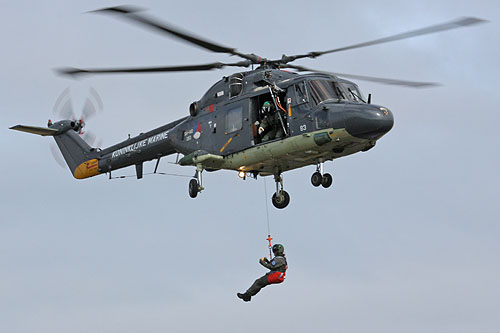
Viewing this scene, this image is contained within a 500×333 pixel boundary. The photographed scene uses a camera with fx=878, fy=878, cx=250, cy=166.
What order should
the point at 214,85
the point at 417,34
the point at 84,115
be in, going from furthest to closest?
the point at 84,115, the point at 214,85, the point at 417,34

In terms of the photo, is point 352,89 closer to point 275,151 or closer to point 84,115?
point 275,151

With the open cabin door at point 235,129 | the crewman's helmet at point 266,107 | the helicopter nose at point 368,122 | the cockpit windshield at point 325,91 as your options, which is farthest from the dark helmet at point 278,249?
the cockpit windshield at point 325,91

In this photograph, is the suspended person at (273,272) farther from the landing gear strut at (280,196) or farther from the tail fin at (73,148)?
the tail fin at (73,148)

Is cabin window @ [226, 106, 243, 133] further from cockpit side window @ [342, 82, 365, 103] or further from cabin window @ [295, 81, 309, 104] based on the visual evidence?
cockpit side window @ [342, 82, 365, 103]

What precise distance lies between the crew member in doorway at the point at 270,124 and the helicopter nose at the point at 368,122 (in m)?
2.38

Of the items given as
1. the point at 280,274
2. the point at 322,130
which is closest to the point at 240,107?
the point at 322,130

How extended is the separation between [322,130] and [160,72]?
4769 mm

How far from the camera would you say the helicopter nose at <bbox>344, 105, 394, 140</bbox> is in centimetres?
2277

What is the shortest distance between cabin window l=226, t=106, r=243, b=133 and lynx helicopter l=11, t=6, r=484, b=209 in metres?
0.03

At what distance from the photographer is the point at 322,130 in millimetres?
23406

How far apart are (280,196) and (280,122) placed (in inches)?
108

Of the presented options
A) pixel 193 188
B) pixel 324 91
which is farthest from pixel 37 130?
pixel 324 91

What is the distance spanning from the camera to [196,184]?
83.6ft

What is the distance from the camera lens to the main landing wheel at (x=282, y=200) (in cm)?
2617
